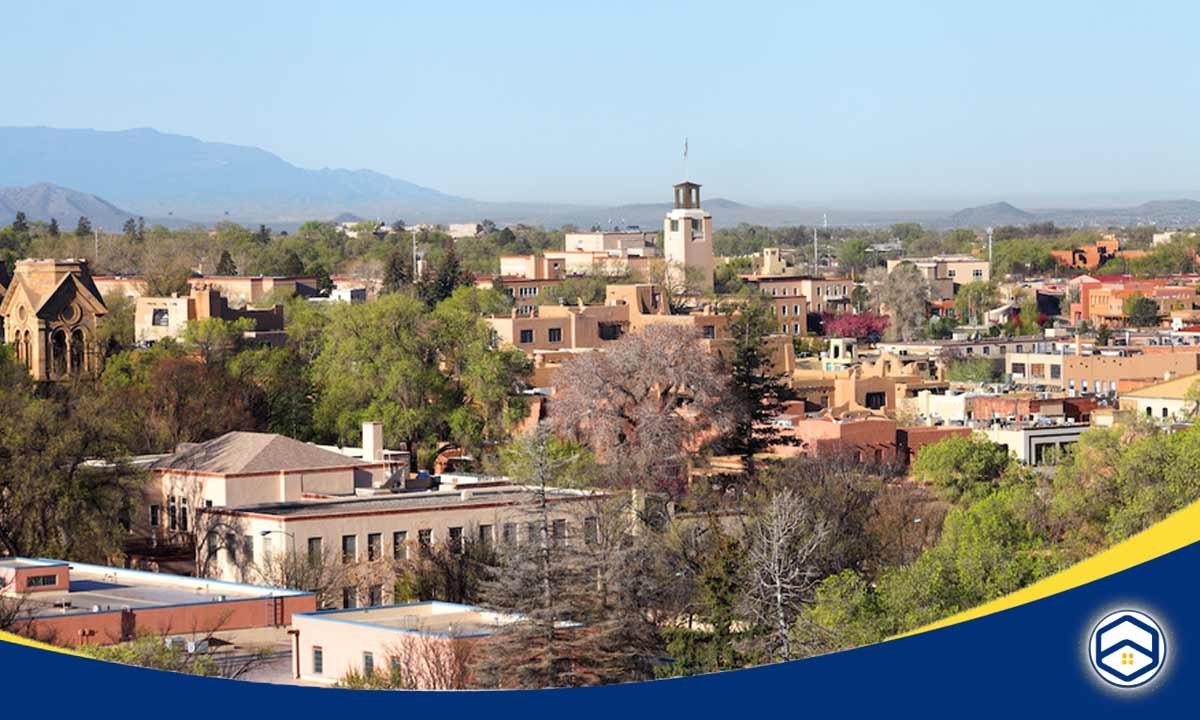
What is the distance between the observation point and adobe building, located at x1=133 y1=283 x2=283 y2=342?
119ft

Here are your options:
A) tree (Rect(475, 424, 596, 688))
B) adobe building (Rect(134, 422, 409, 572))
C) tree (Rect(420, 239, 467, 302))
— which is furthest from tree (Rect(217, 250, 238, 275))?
tree (Rect(475, 424, 596, 688))

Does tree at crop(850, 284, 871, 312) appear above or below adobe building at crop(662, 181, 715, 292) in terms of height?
below

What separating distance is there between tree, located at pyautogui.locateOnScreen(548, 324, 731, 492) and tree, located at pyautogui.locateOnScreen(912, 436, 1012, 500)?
6.57 feet

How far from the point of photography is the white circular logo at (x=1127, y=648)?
6348 millimetres

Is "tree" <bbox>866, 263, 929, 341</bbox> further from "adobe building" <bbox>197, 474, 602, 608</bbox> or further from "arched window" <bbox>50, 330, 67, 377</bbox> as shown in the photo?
"adobe building" <bbox>197, 474, 602, 608</bbox>

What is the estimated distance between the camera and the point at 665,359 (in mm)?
23141

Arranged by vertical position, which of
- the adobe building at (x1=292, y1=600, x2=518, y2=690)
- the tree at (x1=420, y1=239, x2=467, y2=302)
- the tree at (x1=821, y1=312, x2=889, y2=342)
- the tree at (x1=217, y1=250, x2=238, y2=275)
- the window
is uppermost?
the tree at (x1=217, y1=250, x2=238, y2=275)

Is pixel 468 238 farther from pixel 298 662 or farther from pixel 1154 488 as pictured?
pixel 298 662

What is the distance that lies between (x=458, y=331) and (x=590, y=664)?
1950 centimetres

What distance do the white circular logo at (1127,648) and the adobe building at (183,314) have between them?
2976 centimetres

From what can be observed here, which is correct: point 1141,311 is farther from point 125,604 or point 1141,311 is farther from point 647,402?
point 125,604

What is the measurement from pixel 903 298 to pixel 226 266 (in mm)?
15115

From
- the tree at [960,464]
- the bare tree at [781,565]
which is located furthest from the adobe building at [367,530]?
the tree at [960,464]

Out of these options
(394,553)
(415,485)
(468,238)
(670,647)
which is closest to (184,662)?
(670,647)
